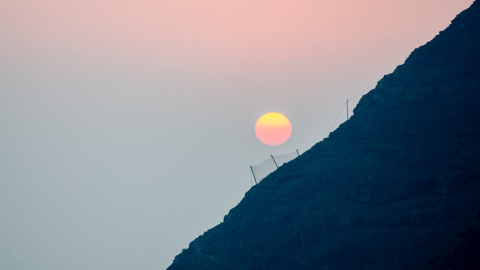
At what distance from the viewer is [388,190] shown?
80.5m

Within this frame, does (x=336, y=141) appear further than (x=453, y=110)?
Yes

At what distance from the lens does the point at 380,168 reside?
277ft

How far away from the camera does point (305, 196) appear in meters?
88.7

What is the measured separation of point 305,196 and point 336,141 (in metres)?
13.3

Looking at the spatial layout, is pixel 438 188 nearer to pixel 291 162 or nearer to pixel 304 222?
pixel 304 222

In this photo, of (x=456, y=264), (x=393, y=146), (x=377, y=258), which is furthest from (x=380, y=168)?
(x=456, y=264)

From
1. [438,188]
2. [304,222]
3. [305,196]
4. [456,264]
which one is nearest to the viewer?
[456,264]

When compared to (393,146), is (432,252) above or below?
below

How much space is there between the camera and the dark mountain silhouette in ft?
230

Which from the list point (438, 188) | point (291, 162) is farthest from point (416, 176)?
point (291, 162)

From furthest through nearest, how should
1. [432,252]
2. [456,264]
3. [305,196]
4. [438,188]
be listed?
[305,196], [438,188], [432,252], [456,264]

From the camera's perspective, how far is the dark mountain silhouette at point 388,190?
7008 centimetres

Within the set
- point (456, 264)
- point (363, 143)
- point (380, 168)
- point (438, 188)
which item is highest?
point (363, 143)

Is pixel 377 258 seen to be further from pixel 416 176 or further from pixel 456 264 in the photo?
pixel 416 176
